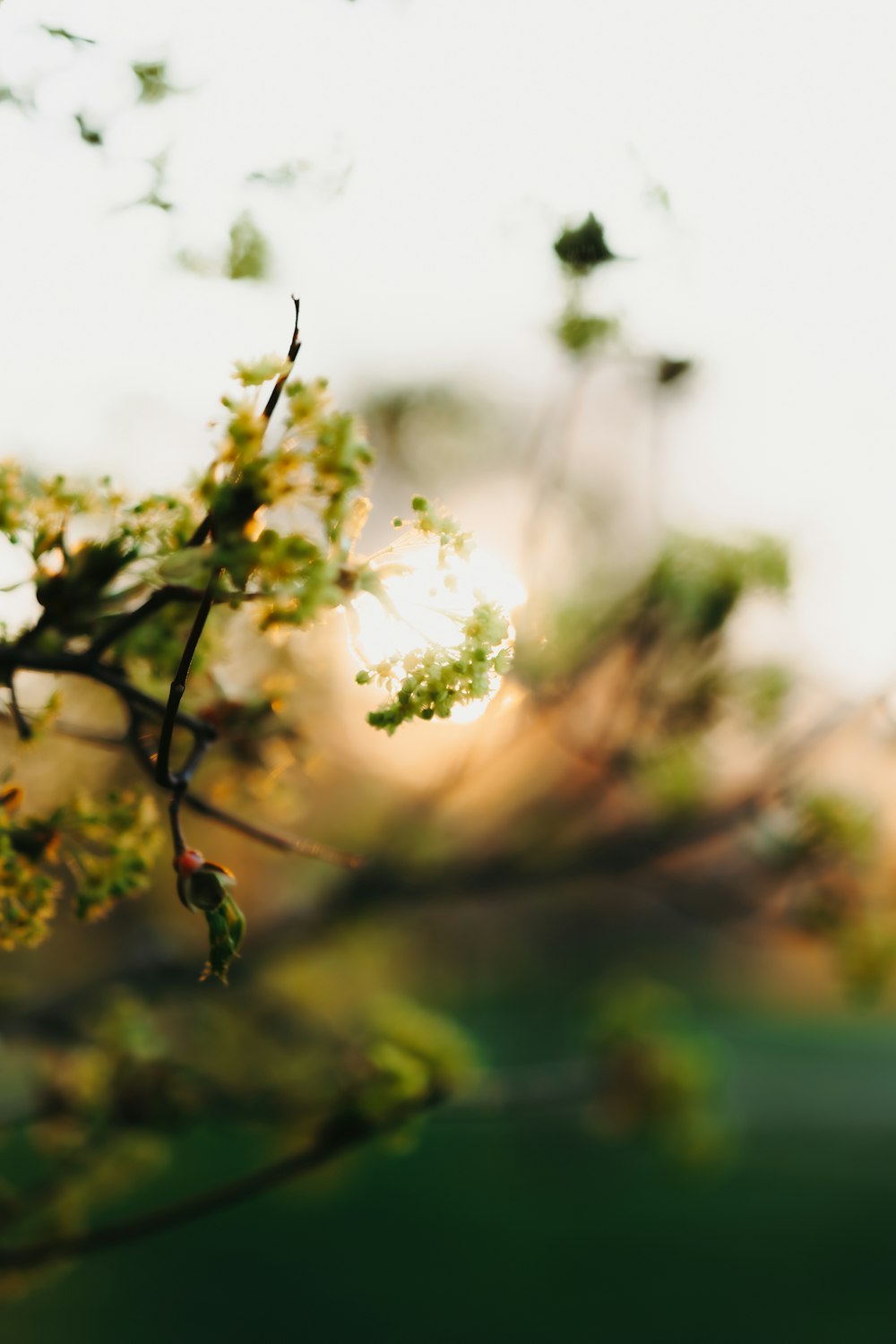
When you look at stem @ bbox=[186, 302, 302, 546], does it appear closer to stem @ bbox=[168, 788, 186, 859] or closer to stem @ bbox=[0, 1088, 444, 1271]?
stem @ bbox=[168, 788, 186, 859]

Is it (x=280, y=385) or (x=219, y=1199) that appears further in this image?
(x=219, y=1199)

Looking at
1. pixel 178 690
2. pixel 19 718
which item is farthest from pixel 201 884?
pixel 19 718

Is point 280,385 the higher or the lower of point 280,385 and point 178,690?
the higher

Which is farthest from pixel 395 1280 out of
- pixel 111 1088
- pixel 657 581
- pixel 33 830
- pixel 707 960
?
pixel 707 960

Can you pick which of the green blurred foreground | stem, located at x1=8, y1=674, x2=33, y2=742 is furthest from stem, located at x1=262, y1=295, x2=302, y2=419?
the green blurred foreground

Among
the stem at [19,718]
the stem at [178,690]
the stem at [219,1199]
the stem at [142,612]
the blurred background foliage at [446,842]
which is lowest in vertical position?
the stem at [219,1199]

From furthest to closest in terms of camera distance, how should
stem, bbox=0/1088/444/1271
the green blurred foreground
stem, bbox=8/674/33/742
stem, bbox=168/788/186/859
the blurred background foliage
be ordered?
the green blurred foreground, the blurred background foliage, stem, bbox=0/1088/444/1271, stem, bbox=8/674/33/742, stem, bbox=168/788/186/859

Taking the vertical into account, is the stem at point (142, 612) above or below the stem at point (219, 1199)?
above

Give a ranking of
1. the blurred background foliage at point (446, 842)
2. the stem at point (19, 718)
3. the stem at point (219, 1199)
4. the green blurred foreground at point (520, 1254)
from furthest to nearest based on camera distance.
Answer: the green blurred foreground at point (520, 1254) < the blurred background foliage at point (446, 842) < the stem at point (219, 1199) < the stem at point (19, 718)

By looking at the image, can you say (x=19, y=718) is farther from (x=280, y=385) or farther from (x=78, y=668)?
(x=280, y=385)

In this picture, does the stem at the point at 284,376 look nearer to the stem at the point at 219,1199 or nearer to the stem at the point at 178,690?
the stem at the point at 178,690

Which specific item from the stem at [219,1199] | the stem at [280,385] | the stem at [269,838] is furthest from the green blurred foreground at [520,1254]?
the stem at [280,385]

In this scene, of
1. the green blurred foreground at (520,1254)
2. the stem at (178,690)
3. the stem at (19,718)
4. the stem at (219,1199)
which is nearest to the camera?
the stem at (178,690)

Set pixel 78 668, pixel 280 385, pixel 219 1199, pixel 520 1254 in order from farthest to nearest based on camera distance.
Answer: pixel 520 1254 < pixel 219 1199 < pixel 78 668 < pixel 280 385
